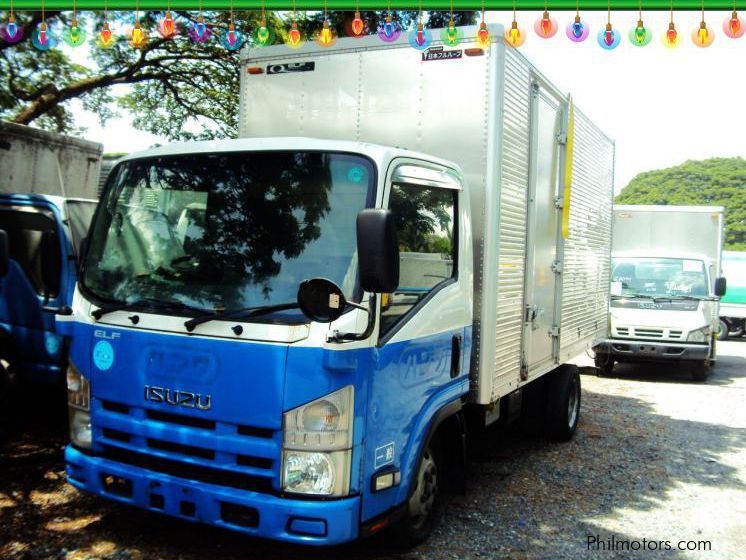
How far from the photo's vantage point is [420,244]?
411 cm

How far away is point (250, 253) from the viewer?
3682 mm

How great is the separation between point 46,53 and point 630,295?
10378 mm

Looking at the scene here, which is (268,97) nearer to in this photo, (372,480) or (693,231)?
(372,480)

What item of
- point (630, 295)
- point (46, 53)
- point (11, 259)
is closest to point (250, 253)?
point (11, 259)

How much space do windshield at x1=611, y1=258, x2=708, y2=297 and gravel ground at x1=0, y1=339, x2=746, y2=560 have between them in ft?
14.3

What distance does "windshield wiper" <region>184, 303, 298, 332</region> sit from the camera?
3.50 m

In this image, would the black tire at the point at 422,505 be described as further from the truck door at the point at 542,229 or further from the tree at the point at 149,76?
the tree at the point at 149,76

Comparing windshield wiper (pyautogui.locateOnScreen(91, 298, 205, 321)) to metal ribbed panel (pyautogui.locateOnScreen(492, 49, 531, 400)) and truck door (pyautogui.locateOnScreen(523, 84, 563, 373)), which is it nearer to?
metal ribbed panel (pyautogui.locateOnScreen(492, 49, 531, 400))

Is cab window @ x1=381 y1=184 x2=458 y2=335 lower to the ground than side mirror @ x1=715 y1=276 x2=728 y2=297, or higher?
higher

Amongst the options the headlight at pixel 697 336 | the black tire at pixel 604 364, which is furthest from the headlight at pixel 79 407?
the headlight at pixel 697 336

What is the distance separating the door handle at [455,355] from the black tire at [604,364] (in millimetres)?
8604

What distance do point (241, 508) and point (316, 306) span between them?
1.06 m

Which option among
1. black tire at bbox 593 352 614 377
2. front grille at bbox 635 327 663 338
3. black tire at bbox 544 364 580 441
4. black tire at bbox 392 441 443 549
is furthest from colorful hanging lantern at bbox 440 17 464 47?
black tire at bbox 593 352 614 377

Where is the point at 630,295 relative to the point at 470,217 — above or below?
below
